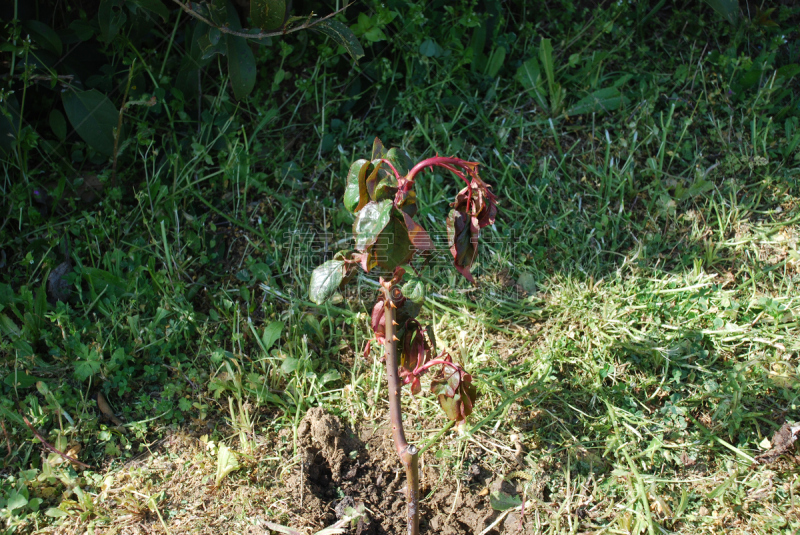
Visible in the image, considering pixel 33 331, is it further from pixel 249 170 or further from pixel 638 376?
pixel 638 376

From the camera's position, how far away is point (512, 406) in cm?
210

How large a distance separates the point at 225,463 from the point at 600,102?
83.9 inches

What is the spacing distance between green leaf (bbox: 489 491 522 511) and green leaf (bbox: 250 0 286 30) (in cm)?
175

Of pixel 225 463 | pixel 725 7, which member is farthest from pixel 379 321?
pixel 725 7

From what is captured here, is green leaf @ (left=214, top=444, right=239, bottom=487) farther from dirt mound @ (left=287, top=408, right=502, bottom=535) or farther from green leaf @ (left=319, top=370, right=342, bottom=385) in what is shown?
green leaf @ (left=319, top=370, right=342, bottom=385)

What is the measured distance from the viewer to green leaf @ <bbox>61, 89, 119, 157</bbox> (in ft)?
8.48

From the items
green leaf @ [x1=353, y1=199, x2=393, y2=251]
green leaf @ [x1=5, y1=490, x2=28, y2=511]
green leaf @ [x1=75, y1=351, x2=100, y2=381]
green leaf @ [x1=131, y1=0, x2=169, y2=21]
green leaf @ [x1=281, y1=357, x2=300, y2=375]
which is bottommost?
green leaf @ [x1=5, y1=490, x2=28, y2=511]

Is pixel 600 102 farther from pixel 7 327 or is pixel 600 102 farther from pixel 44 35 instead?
pixel 7 327

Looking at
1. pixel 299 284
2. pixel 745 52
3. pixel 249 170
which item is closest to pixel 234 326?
pixel 299 284

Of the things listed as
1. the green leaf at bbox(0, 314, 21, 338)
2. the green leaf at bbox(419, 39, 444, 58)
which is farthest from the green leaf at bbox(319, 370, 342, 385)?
the green leaf at bbox(419, 39, 444, 58)

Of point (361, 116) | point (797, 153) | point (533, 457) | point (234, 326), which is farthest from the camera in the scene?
point (361, 116)

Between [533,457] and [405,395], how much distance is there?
45 centimetres

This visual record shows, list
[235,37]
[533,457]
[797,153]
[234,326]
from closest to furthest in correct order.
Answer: [533,457] → [234,326] → [235,37] → [797,153]

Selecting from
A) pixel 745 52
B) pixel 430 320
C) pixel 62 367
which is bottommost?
pixel 430 320
